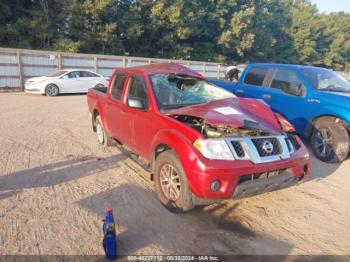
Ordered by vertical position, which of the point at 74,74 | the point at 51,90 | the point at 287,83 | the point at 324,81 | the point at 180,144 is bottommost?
the point at 51,90

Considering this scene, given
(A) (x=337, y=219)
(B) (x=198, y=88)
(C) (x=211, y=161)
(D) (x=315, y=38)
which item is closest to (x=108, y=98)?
(B) (x=198, y=88)

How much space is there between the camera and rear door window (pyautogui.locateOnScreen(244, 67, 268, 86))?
7.52 m

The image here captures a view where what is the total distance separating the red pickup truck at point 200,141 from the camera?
3.31 m

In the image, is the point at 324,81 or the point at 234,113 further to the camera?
the point at 324,81

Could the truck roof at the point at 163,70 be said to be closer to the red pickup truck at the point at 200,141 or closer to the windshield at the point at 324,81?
the red pickup truck at the point at 200,141

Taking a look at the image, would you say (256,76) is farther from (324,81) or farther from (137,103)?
(137,103)

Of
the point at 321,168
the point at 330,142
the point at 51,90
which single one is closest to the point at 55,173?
the point at 321,168

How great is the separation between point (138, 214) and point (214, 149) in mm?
1284

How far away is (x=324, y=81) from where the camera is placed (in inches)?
263

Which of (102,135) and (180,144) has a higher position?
(180,144)

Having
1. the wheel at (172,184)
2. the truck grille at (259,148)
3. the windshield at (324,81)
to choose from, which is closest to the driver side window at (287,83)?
the windshield at (324,81)

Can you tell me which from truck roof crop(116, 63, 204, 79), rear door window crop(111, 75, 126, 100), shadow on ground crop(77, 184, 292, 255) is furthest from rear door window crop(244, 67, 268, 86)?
shadow on ground crop(77, 184, 292, 255)

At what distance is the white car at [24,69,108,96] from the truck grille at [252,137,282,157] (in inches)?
555

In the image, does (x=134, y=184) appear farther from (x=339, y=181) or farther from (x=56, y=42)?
(x=56, y=42)
